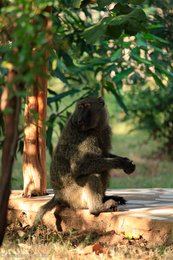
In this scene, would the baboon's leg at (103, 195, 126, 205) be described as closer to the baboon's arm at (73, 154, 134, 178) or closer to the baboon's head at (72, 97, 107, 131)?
the baboon's arm at (73, 154, 134, 178)

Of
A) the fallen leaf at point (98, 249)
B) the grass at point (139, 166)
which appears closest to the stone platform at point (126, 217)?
the fallen leaf at point (98, 249)

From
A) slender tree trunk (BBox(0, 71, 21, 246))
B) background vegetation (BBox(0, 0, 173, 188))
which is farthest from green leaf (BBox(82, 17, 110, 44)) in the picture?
slender tree trunk (BBox(0, 71, 21, 246))

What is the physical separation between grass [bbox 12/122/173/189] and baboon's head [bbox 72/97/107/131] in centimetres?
345

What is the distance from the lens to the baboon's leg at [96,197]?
5727 mm

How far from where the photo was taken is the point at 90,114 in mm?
6008

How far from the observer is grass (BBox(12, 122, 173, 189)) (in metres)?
11.5

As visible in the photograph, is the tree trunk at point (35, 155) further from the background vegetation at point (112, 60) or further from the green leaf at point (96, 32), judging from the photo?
the green leaf at point (96, 32)

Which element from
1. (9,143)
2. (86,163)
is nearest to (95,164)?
(86,163)

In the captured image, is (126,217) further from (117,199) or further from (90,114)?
(90,114)

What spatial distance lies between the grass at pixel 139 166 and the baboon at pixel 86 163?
11.3ft

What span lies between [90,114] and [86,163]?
0.48 metres

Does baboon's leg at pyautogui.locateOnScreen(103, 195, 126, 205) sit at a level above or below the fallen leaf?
above

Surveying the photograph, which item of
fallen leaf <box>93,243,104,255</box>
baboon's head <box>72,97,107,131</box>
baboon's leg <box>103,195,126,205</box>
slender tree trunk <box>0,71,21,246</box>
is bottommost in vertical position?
fallen leaf <box>93,243,104,255</box>

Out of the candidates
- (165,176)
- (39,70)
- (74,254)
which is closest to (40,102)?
(74,254)
